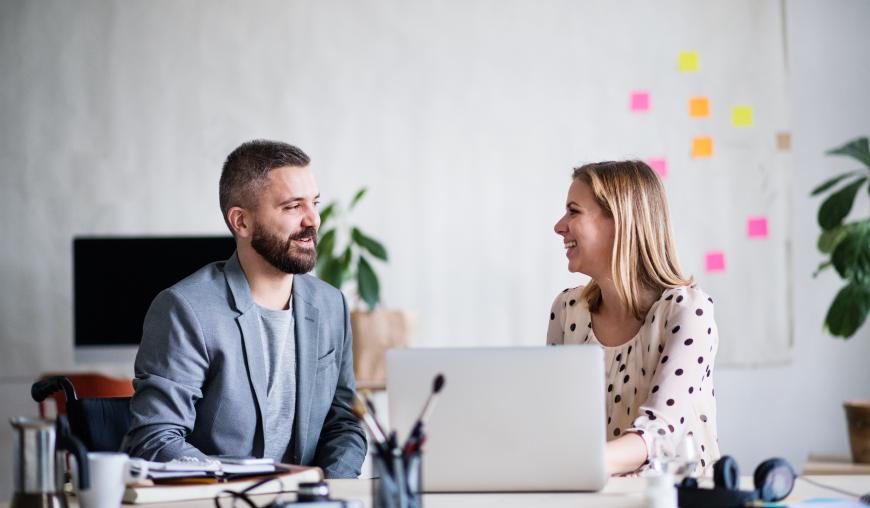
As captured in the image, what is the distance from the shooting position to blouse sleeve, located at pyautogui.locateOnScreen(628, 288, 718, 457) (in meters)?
1.98

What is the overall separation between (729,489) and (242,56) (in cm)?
329

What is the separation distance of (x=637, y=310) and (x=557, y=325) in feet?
0.85

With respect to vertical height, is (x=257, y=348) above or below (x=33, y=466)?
above

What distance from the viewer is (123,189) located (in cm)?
420

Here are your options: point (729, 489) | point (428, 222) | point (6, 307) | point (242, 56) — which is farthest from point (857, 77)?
point (6, 307)

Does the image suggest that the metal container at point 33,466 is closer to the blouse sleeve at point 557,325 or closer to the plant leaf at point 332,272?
the blouse sleeve at point 557,325

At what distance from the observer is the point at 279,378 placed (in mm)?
2264

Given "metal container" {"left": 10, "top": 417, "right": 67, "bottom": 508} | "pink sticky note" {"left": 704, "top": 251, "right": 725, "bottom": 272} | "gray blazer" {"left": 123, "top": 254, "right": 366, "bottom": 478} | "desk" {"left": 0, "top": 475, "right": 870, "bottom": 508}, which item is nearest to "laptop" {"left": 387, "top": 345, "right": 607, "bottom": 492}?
"desk" {"left": 0, "top": 475, "right": 870, "bottom": 508}

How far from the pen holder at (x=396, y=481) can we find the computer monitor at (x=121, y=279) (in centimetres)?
278

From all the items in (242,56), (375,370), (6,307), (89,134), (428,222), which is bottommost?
(375,370)

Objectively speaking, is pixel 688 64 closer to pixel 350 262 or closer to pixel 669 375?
pixel 350 262

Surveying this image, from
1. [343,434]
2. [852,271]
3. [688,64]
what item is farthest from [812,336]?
[343,434]

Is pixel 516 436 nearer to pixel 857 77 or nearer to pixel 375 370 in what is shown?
pixel 375 370

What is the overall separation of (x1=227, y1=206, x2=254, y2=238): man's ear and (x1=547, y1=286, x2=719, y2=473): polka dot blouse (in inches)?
34.4
